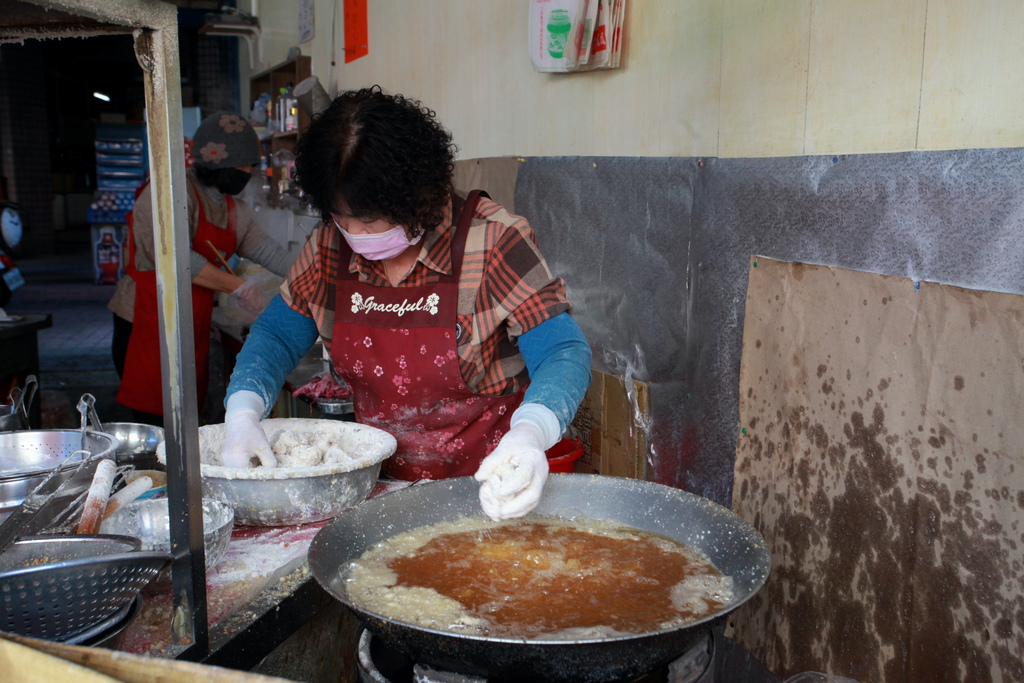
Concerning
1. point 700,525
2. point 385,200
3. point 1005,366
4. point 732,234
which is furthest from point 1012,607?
point 385,200

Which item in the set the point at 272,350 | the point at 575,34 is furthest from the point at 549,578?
the point at 575,34

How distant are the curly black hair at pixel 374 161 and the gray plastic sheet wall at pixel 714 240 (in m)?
0.96

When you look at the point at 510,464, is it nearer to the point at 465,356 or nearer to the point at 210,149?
the point at 465,356

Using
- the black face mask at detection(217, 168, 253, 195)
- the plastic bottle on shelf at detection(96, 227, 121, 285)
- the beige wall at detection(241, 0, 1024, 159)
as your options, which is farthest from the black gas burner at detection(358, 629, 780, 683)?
the plastic bottle on shelf at detection(96, 227, 121, 285)

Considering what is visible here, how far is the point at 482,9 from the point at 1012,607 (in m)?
3.37

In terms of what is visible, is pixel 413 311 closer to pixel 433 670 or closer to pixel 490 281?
pixel 490 281

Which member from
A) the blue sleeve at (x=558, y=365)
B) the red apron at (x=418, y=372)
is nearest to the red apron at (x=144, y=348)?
the red apron at (x=418, y=372)

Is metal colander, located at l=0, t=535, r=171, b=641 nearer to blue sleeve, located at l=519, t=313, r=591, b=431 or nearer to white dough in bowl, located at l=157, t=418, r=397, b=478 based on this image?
white dough in bowl, located at l=157, t=418, r=397, b=478

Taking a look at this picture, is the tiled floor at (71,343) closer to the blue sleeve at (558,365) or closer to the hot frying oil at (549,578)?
the blue sleeve at (558,365)

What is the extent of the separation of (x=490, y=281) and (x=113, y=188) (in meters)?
16.7

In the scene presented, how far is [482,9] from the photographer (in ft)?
12.9

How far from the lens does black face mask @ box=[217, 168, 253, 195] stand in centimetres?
431

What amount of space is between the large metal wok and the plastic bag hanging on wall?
69.9 inches

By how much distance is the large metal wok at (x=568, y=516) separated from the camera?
42.5 inches
